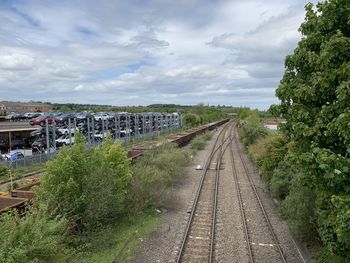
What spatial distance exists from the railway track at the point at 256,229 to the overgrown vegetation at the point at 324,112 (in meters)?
1.84

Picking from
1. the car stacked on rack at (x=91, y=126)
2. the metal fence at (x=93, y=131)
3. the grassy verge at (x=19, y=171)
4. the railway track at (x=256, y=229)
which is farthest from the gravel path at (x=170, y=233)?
the car stacked on rack at (x=91, y=126)

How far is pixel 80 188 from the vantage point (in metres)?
12.7

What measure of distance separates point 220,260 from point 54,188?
5.75 metres

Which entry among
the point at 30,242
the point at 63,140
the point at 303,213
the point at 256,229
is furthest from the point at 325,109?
the point at 63,140

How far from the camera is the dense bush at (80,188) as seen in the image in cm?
1209

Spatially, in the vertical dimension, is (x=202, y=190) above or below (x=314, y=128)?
below

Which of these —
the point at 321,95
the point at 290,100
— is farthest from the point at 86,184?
the point at 321,95

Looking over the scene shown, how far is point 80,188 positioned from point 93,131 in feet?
101

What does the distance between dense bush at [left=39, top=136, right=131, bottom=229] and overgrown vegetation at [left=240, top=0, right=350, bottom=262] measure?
262 inches

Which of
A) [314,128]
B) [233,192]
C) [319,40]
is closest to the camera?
[314,128]

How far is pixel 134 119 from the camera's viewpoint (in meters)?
63.1

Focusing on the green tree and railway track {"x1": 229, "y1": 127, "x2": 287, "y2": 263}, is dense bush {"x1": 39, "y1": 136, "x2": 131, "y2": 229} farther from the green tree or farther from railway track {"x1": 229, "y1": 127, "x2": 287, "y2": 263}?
the green tree

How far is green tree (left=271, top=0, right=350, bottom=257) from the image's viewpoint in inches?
260

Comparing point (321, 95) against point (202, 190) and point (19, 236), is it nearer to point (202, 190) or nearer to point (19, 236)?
point (19, 236)
